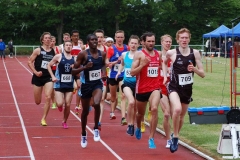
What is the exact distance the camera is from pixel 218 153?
10359 millimetres

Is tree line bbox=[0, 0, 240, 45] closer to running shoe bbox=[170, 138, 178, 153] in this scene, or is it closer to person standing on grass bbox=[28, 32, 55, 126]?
person standing on grass bbox=[28, 32, 55, 126]

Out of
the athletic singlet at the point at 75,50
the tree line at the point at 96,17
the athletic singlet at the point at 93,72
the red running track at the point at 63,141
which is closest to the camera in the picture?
the red running track at the point at 63,141

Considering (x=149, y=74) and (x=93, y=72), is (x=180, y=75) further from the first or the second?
(x=93, y=72)

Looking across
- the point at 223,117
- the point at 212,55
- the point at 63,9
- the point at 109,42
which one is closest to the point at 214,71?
the point at 212,55

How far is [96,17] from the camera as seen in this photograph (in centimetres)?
7019

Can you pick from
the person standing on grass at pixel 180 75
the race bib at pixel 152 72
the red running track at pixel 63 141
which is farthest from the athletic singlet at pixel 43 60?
the person standing on grass at pixel 180 75

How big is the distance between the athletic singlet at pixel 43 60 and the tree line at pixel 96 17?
51954mm

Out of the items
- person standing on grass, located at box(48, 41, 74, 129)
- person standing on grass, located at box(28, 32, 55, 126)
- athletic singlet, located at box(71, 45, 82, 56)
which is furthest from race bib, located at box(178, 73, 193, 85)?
athletic singlet, located at box(71, 45, 82, 56)

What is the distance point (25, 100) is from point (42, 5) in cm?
4684

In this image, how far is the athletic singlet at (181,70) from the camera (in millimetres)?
10250

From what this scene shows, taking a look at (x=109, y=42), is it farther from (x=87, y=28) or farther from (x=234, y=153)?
(x=87, y=28)

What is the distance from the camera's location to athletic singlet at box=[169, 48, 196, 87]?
33.6 feet

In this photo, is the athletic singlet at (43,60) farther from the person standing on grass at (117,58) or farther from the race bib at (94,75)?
the race bib at (94,75)

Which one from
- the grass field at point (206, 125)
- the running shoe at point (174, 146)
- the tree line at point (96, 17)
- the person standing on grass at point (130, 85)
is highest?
the tree line at point (96, 17)
